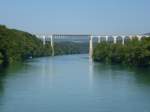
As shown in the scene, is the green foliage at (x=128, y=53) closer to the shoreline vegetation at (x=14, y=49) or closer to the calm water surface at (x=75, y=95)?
the shoreline vegetation at (x=14, y=49)

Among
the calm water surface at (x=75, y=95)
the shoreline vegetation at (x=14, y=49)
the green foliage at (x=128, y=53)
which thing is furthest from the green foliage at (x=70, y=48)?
the calm water surface at (x=75, y=95)

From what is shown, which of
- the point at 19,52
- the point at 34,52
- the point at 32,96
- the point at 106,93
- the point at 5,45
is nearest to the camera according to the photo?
the point at 32,96

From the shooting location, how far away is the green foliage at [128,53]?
4592 centimetres

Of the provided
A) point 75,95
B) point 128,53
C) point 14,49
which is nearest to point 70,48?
point 14,49

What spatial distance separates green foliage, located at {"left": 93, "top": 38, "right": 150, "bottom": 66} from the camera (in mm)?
45919

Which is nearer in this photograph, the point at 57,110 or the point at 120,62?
the point at 57,110

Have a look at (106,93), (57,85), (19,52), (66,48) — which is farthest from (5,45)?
(66,48)

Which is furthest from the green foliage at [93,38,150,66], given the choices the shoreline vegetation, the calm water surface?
the calm water surface

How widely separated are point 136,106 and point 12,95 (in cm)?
532

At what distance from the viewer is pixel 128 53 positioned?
5044 cm

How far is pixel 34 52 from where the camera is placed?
75.6 m

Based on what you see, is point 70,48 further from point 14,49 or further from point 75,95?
point 75,95

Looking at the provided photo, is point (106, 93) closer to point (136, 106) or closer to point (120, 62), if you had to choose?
point (136, 106)

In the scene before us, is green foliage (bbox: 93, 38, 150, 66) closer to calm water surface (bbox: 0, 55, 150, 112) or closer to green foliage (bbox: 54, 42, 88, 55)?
calm water surface (bbox: 0, 55, 150, 112)
